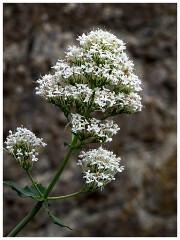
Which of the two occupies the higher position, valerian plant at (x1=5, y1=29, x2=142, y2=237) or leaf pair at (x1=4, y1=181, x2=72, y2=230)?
valerian plant at (x1=5, y1=29, x2=142, y2=237)

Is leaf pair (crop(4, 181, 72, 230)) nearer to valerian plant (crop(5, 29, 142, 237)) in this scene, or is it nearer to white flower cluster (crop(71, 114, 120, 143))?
valerian plant (crop(5, 29, 142, 237))

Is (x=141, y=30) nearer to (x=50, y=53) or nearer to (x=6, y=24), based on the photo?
(x=50, y=53)

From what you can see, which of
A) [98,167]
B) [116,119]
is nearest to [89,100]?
[98,167]

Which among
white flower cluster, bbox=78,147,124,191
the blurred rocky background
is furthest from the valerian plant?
the blurred rocky background

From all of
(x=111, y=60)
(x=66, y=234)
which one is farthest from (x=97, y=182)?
(x=66, y=234)

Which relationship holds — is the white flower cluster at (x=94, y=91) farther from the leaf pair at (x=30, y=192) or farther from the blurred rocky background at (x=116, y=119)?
the blurred rocky background at (x=116, y=119)

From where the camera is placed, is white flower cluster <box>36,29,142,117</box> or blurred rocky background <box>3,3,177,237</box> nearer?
white flower cluster <box>36,29,142,117</box>

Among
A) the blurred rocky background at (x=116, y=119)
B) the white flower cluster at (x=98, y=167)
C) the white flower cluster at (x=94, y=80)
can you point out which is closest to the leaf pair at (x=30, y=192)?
the white flower cluster at (x=98, y=167)
